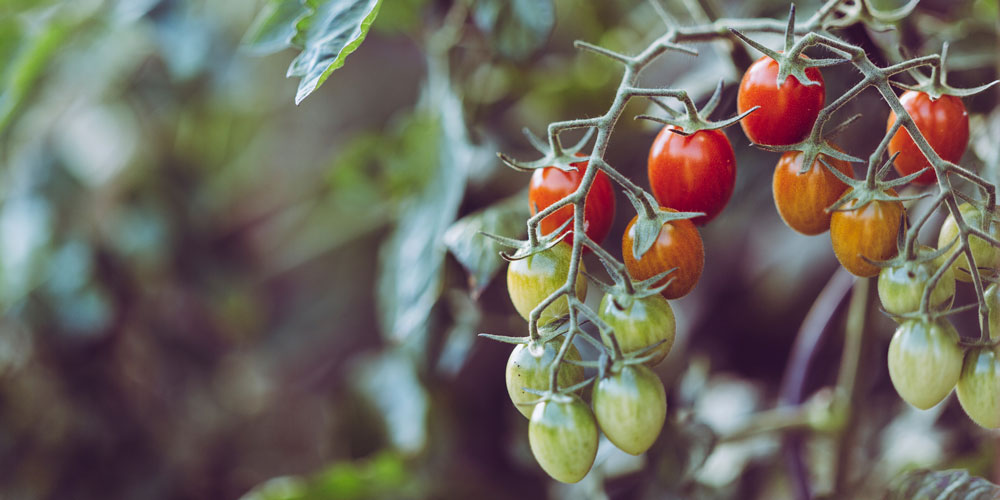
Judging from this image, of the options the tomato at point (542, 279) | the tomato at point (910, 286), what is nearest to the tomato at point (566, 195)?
the tomato at point (542, 279)

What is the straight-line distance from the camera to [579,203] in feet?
1.18

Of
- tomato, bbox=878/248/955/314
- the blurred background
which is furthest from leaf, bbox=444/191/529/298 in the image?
tomato, bbox=878/248/955/314

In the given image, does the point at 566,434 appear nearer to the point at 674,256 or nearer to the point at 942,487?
the point at 674,256

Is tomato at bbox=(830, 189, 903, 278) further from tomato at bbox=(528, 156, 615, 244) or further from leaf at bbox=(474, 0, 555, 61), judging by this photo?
leaf at bbox=(474, 0, 555, 61)

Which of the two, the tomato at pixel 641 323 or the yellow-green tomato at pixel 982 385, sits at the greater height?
the tomato at pixel 641 323

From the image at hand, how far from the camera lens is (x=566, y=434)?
35 centimetres

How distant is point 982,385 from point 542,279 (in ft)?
0.65

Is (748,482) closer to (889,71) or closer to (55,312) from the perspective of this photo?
(889,71)

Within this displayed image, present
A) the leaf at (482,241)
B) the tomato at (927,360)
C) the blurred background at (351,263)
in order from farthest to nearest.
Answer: the blurred background at (351,263) < the leaf at (482,241) < the tomato at (927,360)

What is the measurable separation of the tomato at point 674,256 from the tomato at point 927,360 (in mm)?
95

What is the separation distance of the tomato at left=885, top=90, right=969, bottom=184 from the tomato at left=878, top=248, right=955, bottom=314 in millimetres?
68

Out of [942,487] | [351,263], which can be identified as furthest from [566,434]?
A: [351,263]

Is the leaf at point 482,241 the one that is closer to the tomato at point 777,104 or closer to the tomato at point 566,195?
the tomato at point 566,195

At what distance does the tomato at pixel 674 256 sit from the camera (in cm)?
37
